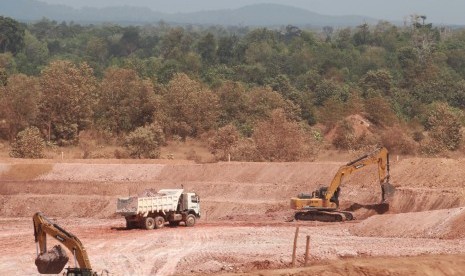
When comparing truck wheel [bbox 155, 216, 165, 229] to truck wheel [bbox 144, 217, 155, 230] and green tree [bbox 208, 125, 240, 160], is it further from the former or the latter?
green tree [bbox 208, 125, 240, 160]

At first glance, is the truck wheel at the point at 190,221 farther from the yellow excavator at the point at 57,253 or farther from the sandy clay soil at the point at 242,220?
the yellow excavator at the point at 57,253

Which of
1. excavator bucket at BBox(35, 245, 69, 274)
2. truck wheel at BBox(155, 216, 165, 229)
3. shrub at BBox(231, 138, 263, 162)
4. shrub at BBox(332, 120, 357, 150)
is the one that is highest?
excavator bucket at BBox(35, 245, 69, 274)

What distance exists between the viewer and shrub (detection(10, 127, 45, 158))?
75.0 metres

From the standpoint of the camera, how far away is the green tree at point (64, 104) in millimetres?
86562

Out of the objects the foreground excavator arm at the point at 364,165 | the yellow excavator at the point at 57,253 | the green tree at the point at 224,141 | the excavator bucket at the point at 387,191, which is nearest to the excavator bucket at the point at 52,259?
the yellow excavator at the point at 57,253

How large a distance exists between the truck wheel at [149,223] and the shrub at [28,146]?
3015 cm

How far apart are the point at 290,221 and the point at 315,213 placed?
1.53m

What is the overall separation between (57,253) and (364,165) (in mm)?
28459

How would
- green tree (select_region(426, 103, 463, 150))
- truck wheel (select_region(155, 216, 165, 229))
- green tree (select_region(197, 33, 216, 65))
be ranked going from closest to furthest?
truck wheel (select_region(155, 216, 165, 229)) < green tree (select_region(426, 103, 463, 150)) < green tree (select_region(197, 33, 216, 65))

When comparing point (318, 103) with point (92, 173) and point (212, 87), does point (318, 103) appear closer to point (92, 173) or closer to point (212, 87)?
point (212, 87)

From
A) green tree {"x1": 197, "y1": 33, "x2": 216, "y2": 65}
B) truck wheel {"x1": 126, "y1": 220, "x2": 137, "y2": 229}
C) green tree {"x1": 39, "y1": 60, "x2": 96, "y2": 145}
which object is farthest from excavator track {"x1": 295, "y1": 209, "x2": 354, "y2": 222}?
green tree {"x1": 197, "y1": 33, "x2": 216, "y2": 65}

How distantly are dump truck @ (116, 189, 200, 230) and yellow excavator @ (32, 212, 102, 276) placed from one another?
19.6m

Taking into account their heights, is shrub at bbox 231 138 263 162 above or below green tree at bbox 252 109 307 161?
below

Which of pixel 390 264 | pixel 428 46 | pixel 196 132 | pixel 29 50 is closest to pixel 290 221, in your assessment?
pixel 390 264
